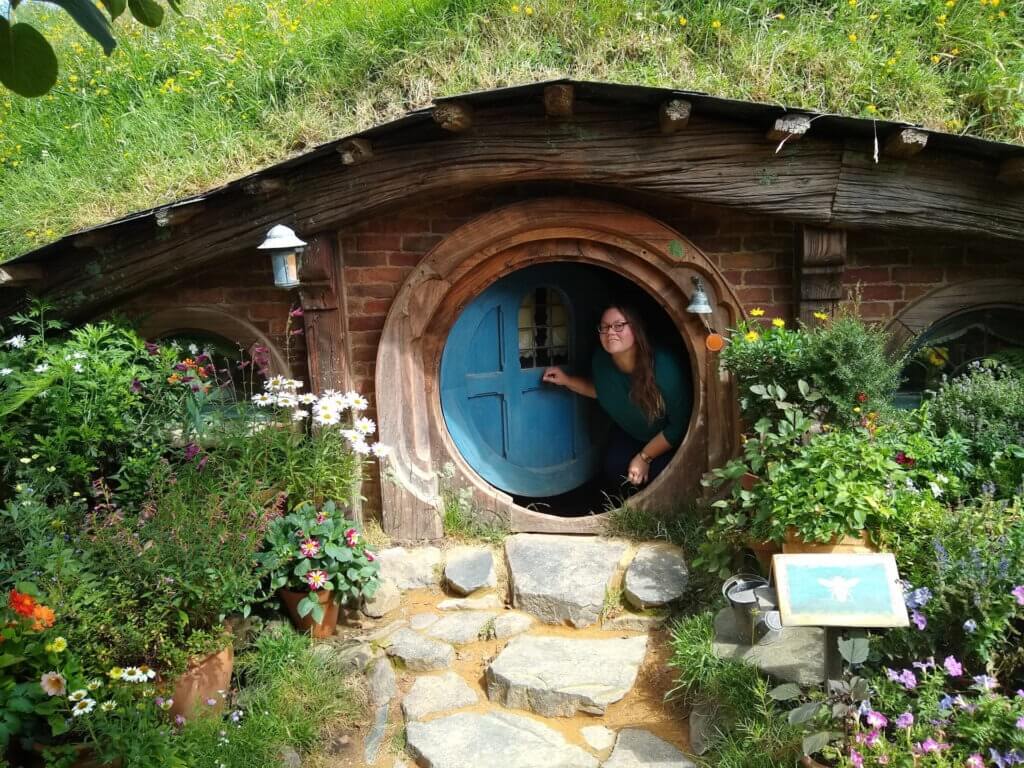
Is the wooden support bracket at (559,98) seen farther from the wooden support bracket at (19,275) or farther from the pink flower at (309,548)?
the wooden support bracket at (19,275)

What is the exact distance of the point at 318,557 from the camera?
438cm

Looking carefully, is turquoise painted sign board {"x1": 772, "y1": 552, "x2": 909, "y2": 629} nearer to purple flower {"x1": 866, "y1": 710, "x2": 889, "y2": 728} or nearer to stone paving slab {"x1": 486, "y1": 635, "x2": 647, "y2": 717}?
purple flower {"x1": 866, "y1": 710, "x2": 889, "y2": 728}

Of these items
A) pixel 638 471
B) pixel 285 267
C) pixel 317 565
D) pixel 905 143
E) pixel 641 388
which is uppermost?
pixel 905 143

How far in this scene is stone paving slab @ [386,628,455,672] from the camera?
439cm

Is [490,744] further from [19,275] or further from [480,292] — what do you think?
[19,275]

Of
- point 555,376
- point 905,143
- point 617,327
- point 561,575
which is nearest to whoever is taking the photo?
point 905,143

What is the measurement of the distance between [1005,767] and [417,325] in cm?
361

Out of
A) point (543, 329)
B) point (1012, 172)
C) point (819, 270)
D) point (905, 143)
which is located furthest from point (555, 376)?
point (1012, 172)

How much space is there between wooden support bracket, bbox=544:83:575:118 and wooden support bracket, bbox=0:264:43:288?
318cm

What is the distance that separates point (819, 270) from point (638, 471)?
69.1 inches

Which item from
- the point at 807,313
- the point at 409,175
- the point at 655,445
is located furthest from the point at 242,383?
the point at 807,313

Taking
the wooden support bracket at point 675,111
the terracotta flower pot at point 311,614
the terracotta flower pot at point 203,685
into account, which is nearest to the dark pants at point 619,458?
the terracotta flower pot at point 311,614

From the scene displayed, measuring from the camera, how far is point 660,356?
575cm

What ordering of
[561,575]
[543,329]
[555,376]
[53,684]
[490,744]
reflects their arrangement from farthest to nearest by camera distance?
[543,329] < [555,376] < [561,575] < [490,744] < [53,684]
